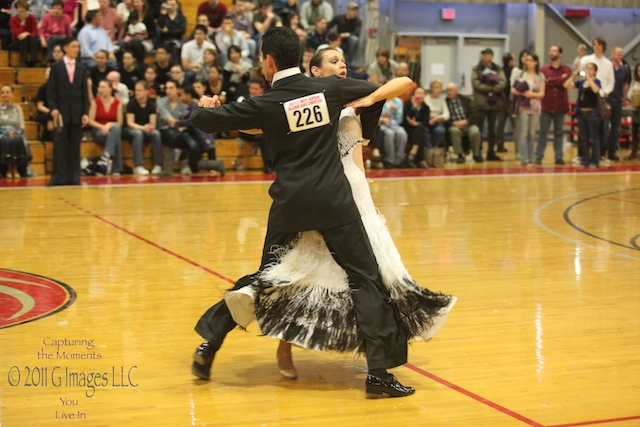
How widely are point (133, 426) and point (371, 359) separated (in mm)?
1085

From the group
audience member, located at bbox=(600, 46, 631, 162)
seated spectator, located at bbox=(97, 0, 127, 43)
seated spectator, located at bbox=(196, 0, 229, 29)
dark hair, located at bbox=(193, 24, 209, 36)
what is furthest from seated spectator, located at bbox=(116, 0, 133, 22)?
audience member, located at bbox=(600, 46, 631, 162)

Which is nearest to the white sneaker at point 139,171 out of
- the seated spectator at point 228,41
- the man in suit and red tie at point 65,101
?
the man in suit and red tie at point 65,101

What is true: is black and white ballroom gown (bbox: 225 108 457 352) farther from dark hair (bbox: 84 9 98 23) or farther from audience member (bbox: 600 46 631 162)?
audience member (bbox: 600 46 631 162)

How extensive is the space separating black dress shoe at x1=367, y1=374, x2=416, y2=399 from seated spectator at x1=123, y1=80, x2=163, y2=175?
34.6 ft

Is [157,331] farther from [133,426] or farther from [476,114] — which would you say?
[476,114]

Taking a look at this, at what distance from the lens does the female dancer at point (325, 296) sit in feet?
13.6

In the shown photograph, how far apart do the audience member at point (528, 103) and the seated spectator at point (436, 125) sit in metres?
1.26

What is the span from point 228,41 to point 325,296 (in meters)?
12.6

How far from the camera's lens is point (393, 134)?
50.5ft

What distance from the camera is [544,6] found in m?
23.9

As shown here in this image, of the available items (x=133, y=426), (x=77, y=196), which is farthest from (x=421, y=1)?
(x=133, y=426)

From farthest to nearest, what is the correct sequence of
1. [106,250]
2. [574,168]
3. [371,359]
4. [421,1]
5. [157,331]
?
[421,1] → [574,168] → [106,250] → [157,331] → [371,359]

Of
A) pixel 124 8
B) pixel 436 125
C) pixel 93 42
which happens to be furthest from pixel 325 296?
pixel 124 8

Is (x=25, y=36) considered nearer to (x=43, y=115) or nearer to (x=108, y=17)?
(x=108, y=17)
